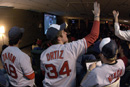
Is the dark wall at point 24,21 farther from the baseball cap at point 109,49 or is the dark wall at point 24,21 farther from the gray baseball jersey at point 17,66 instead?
the baseball cap at point 109,49

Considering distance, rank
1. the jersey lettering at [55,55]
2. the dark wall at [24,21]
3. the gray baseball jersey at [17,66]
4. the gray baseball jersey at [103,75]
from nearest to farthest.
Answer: the gray baseball jersey at [103,75] < the jersey lettering at [55,55] < the gray baseball jersey at [17,66] < the dark wall at [24,21]

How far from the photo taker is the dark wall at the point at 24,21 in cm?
753

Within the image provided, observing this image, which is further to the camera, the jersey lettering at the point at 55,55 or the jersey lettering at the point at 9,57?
the jersey lettering at the point at 9,57

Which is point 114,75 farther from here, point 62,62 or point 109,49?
point 62,62

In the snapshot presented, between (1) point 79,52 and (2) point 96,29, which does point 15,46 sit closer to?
(1) point 79,52

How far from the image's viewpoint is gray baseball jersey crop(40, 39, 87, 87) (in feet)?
4.08

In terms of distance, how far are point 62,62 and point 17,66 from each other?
0.58 meters

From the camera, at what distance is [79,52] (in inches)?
48.9

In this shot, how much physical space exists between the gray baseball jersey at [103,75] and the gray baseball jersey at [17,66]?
2.26 ft

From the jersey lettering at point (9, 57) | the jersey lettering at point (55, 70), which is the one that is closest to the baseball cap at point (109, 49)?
the jersey lettering at point (55, 70)

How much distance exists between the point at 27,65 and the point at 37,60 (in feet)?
4.68

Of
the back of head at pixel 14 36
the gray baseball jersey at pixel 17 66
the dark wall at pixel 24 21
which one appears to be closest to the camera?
the gray baseball jersey at pixel 17 66

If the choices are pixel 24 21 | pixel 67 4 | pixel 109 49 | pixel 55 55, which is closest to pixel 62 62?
pixel 55 55

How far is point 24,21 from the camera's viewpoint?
999 centimetres
